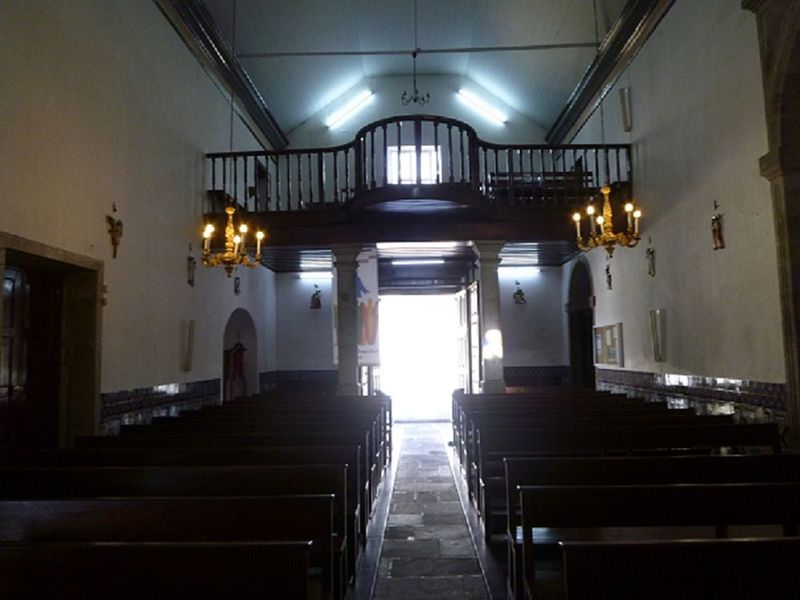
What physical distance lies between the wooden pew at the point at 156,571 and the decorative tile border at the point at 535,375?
1253cm

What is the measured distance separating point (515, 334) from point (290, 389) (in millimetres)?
5197

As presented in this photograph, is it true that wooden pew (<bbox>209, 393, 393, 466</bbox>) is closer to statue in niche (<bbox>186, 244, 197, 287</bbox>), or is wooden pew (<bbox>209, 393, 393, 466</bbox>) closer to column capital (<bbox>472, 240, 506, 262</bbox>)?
statue in niche (<bbox>186, 244, 197, 287</bbox>)

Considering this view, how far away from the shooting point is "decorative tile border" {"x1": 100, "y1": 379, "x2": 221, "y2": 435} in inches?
248

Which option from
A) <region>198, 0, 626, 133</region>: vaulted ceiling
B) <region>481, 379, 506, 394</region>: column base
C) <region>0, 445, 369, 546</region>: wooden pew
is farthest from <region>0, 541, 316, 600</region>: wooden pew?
<region>198, 0, 626, 133</region>: vaulted ceiling

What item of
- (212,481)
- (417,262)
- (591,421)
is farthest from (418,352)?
(212,481)

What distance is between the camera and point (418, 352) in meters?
16.8

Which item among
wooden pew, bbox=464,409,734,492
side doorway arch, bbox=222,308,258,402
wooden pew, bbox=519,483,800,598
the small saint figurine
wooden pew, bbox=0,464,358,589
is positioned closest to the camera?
wooden pew, bbox=519,483,800,598

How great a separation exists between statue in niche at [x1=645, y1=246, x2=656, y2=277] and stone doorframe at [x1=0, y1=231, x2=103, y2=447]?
6.68 meters

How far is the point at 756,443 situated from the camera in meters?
4.87

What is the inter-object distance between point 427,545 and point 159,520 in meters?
2.95

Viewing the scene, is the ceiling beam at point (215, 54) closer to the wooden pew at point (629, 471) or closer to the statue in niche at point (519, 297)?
the statue in niche at point (519, 297)

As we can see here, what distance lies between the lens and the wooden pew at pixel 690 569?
179 centimetres

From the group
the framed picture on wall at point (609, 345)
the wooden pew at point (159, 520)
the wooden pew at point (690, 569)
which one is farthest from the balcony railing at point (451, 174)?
the wooden pew at point (690, 569)

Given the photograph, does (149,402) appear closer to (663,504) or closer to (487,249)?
(487,249)
